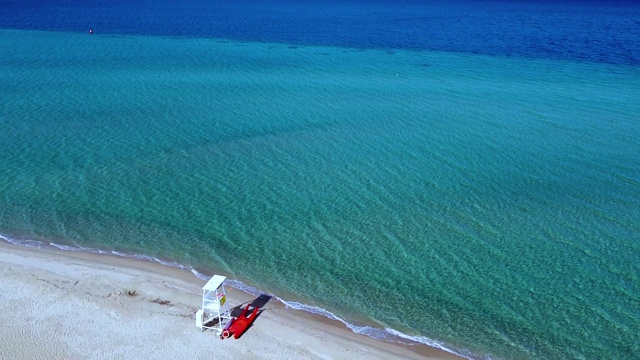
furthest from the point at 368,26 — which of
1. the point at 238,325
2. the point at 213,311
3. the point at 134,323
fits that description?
the point at 134,323

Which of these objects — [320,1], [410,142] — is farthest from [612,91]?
[320,1]

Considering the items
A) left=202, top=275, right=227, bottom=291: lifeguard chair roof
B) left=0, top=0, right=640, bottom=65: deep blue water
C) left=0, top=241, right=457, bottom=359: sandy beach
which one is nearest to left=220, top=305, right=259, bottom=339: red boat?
left=0, top=241, right=457, bottom=359: sandy beach

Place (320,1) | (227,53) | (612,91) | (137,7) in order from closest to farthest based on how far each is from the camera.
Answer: (612,91) < (227,53) < (137,7) < (320,1)

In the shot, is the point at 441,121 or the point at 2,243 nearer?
the point at 2,243

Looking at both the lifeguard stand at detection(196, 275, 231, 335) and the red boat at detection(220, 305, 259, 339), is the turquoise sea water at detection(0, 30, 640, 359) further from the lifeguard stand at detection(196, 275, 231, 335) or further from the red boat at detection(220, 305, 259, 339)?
the lifeguard stand at detection(196, 275, 231, 335)

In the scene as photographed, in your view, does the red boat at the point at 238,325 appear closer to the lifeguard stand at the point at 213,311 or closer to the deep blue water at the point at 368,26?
the lifeguard stand at the point at 213,311

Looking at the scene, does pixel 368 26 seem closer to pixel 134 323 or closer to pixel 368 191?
pixel 368 191

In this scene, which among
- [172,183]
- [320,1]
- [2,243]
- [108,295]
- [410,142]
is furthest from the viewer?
[320,1]

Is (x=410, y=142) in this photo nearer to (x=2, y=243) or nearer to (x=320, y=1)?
(x=2, y=243)

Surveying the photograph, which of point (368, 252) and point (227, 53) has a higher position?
point (227, 53)
